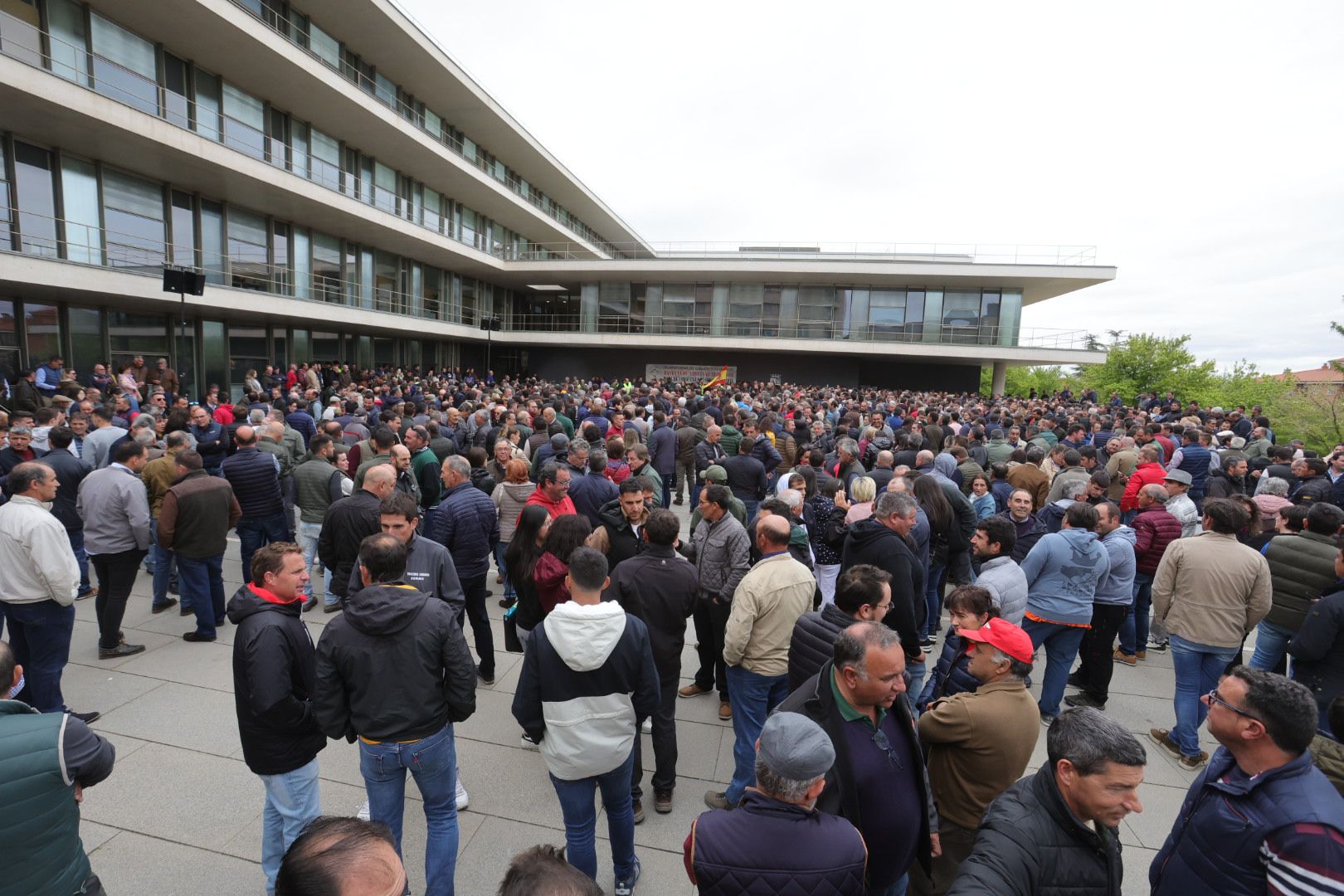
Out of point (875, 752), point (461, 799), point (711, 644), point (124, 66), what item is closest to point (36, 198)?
point (124, 66)

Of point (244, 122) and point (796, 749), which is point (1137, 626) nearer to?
point (796, 749)

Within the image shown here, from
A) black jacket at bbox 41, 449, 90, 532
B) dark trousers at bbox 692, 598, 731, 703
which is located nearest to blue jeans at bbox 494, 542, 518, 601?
dark trousers at bbox 692, 598, 731, 703

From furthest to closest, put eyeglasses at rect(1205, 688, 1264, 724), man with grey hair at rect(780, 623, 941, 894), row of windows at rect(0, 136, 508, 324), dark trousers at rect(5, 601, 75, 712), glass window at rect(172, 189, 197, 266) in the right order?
glass window at rect(172, 189, 197, 266)
row of windows at rect(0, 136, 508, 324)
dark trousers at rect(5, 601, 75, 712)
man with grey hair at rect(780, 623, 941, 894)
eyeglasses at rect(1205, 688, 1264, 724)

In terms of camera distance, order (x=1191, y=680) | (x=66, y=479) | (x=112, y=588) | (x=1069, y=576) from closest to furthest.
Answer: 1. (x=1191, y=680)
2. (x=1069, y=576)
3. (x=112, y=588)
4. (x=66, y=479)

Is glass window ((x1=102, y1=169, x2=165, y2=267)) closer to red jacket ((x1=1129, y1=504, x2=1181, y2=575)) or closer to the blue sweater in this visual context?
the blue sweater

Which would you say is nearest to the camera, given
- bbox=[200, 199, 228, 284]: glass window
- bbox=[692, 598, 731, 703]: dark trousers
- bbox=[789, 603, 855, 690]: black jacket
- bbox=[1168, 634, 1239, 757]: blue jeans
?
bbox=[789, 603, 855, 690]: black jacket

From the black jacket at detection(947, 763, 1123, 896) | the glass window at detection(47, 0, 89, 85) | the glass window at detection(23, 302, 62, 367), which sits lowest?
the black jacket at detection(947, 763, 1123, 896)

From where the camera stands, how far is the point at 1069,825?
74.9 inches

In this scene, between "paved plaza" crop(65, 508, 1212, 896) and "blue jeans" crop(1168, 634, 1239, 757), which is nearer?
"paved plaza" crop(65, 508, 1212, 896)

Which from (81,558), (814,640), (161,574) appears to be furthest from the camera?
(81,558)

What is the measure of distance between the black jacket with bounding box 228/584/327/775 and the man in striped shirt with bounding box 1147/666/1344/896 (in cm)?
369

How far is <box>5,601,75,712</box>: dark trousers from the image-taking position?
13.3 feet

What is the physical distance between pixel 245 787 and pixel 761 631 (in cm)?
349

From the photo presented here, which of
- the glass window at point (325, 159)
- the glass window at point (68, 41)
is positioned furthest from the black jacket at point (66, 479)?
the glass window at point (325, 159)
